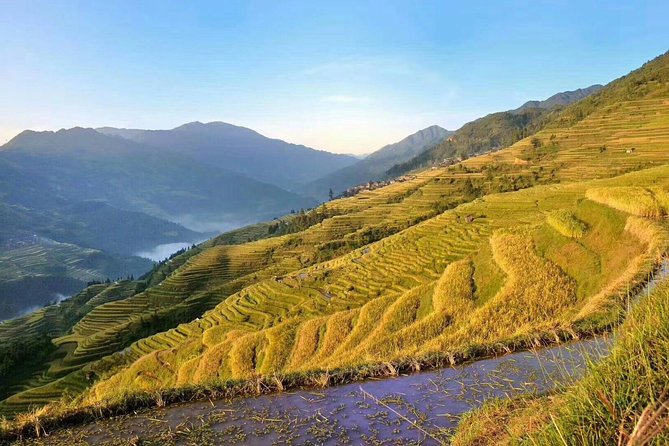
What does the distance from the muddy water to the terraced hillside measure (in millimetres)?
1032

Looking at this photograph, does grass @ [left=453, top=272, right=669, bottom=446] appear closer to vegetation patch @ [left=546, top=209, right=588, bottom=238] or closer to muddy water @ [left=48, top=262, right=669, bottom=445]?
muddy water @ [left=48, top=262, right=669, bottom=445]

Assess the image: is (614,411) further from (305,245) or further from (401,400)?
(305,245)

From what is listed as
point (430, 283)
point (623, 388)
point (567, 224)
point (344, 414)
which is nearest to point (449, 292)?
point (430, 283)

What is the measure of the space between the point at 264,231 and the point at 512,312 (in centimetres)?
15621

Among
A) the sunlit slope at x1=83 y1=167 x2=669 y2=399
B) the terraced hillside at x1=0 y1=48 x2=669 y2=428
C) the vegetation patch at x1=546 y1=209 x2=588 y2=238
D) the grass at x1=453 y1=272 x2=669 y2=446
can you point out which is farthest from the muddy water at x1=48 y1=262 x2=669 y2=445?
the vegetation patch at x1=546 y1=209 x2=588 y2=238

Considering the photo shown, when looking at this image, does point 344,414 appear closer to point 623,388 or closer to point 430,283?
point 623,388

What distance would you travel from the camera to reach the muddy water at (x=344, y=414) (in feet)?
20.5

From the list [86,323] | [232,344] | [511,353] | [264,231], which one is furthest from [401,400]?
[264,231]

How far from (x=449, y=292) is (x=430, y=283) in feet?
10.3

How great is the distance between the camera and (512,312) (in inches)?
672

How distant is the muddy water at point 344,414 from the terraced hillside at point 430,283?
3.38ft

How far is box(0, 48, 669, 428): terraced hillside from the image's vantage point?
55.1ft

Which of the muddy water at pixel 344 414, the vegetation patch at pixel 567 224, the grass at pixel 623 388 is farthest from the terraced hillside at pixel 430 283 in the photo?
the grass at pixel 623 388

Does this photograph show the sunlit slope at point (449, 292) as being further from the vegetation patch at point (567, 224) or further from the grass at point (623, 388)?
the grass at point (623, 388)
